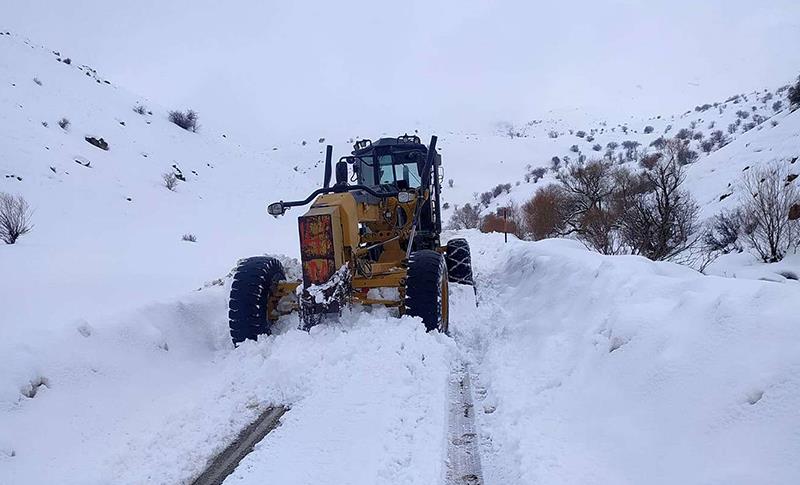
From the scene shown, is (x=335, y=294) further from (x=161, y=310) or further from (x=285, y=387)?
(x=161, y=310)

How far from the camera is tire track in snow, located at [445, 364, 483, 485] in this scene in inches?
137

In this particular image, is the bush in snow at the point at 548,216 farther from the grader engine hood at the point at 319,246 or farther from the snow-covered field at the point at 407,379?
the grader engine hood at the point at 319,246

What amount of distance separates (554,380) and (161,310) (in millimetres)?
4665

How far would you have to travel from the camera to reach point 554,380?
4.71 metres

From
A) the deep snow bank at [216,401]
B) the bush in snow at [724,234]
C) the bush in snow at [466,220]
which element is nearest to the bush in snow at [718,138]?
the bush in snow at [466,220]

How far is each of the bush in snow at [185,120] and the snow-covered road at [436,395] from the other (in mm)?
26947

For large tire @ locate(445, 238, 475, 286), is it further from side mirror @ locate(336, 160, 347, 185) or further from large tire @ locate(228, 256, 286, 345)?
large tire @ locate(228, 256, 286, 345)

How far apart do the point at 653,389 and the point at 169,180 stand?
20635 millimetres

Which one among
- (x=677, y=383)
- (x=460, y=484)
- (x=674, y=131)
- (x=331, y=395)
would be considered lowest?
(x=460, y=484)

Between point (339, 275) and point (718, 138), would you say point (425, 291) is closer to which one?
point (339, 275)

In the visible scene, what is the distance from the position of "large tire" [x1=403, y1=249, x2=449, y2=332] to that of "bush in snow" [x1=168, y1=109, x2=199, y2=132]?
91.6 ft

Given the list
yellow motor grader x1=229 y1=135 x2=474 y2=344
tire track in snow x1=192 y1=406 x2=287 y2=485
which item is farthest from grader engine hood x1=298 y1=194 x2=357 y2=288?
tire track in snow x1=192 y1=406 x2=287 y2=485

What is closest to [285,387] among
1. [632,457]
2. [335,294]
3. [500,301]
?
[335,294]

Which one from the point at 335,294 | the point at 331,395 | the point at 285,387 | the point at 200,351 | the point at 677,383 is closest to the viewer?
the point at 677,383
